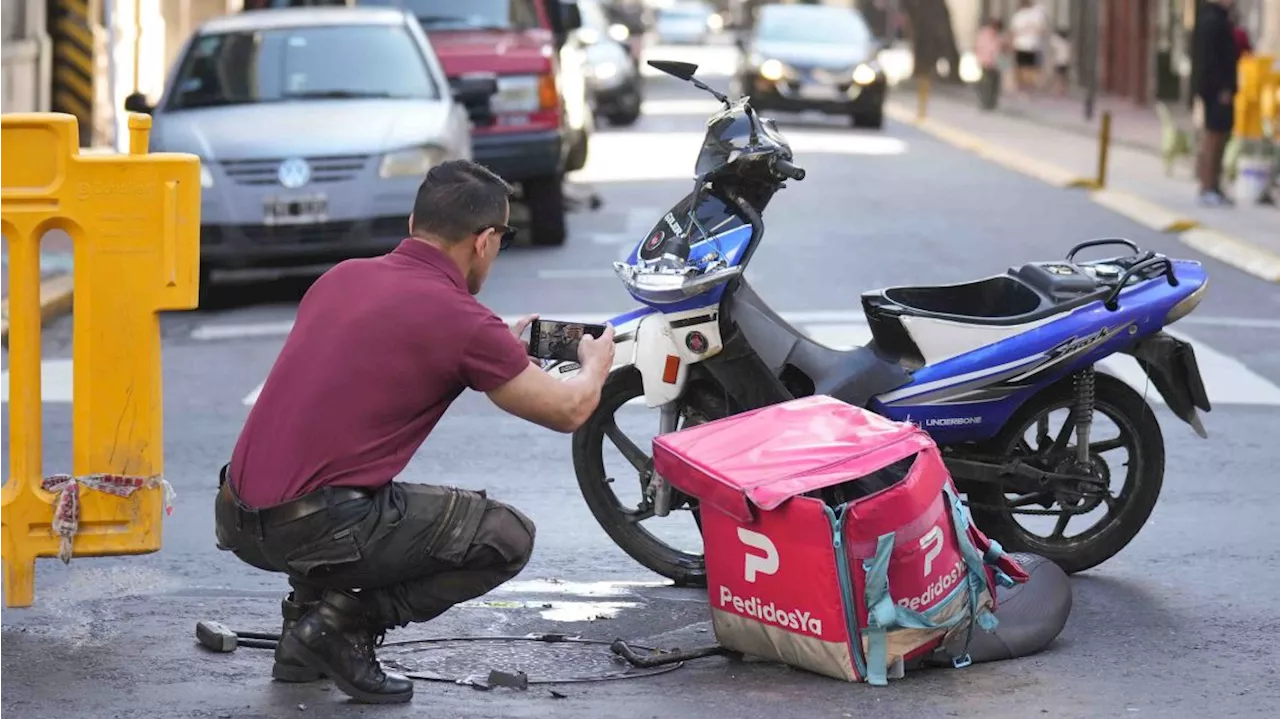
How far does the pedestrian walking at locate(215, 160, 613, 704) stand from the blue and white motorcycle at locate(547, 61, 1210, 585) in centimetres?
102

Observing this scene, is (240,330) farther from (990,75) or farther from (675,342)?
(990,75)

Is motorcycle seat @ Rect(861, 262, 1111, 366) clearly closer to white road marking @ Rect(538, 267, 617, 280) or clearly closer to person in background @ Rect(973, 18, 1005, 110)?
white road marking @ Rect(538, 267, 617, 280)

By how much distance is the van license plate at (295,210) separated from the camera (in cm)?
1338

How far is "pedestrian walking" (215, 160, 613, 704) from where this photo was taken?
5.33 metres

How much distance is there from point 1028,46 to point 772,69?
15.9 meters

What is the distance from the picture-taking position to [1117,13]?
4694 centimetres

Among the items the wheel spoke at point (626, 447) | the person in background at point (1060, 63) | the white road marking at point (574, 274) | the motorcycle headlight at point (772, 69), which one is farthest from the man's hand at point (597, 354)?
the person in background at point (1060, 63)

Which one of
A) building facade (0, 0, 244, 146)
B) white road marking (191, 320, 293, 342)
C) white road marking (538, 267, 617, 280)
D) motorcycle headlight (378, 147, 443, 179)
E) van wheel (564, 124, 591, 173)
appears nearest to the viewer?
white road marking (191, 320, 293, 342)

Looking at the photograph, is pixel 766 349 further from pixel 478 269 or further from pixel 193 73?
pixel 193 73

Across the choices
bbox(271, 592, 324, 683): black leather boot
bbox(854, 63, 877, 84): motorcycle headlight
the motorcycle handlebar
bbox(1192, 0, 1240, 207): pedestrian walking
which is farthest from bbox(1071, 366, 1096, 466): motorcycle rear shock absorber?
bbox(854, 63, 877, 84): motorcycle headlight

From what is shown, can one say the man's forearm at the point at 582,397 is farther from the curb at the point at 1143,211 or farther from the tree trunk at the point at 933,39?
the tree trunk at the point at 933,39

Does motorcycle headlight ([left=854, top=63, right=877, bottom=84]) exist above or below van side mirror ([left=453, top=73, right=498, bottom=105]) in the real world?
below

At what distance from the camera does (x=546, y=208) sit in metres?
16.7

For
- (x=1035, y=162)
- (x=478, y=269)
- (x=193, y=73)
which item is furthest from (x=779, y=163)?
(x=1035, y=162)
